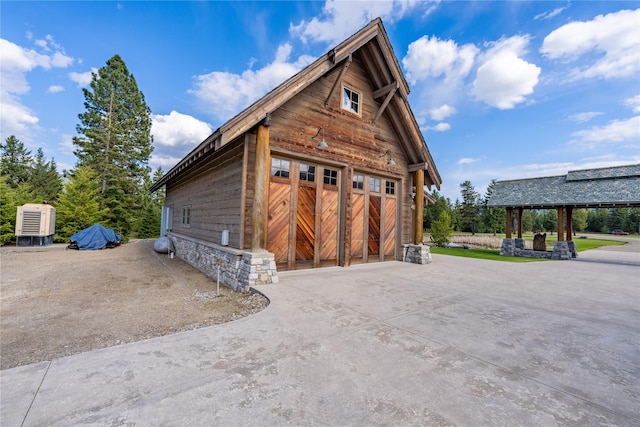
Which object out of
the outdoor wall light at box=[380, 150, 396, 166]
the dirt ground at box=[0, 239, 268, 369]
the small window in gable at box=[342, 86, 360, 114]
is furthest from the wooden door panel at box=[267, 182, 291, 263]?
the outdoor wall light at box=[380, 150, 396, 166]

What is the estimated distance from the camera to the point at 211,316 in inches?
172

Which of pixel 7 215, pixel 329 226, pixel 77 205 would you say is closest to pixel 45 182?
pixel 7 215

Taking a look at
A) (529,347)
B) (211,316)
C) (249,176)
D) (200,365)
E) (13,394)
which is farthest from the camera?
(249,176)

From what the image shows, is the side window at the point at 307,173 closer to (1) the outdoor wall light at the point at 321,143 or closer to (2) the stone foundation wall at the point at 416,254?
(1) the outdoor wall light at the point at 321,143

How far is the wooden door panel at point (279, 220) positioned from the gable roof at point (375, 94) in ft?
5.95

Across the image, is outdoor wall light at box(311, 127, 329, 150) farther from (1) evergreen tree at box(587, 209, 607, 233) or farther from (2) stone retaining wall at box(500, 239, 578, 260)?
(1) evergreen tree at box(587, 209, 607, 233)

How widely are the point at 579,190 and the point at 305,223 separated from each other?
53.7ft

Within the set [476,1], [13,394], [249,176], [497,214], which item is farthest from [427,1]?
[497,214]

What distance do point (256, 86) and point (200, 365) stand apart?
16.9 m

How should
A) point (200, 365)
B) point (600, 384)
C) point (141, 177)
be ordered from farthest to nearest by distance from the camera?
point (141, 177), point (200, 365), point (600, 384)

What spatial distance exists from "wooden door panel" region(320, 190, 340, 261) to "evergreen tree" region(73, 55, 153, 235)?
17899 millimetres

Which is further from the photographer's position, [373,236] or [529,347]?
[373,236]

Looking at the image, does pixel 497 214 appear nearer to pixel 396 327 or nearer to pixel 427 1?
pixel 427 1

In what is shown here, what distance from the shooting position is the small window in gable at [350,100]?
865 centimetres
